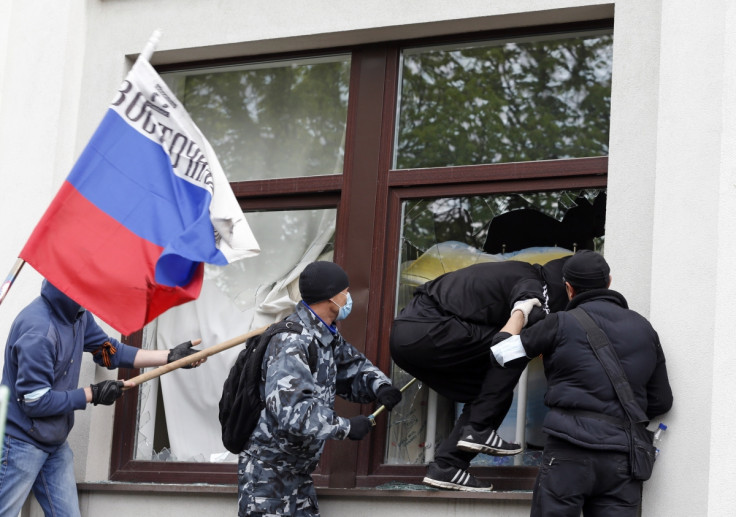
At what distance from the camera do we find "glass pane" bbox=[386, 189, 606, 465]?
719 centimetres

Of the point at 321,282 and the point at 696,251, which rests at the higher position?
the point at 696,251

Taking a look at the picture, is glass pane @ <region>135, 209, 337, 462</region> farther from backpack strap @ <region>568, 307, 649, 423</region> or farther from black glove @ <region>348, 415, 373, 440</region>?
backpack strap @ <region>568, 307, 649, 423</region>

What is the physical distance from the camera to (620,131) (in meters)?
6.74

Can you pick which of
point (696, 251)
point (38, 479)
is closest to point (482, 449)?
point (696, 251)

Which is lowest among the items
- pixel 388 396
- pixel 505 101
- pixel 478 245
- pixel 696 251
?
pixel 388 396

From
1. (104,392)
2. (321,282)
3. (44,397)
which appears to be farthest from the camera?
(104,392)

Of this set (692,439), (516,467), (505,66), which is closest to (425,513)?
(516,467)

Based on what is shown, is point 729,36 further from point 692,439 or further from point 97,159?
point 97,159

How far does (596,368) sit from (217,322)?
3.18 meters

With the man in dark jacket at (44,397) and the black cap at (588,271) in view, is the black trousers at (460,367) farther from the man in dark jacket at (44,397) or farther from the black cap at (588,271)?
the man in dark jacket at (44,397)

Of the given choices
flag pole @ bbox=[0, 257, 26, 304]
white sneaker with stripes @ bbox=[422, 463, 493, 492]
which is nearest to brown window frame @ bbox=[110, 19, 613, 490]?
white sneaker with stripes @ bbox=[422, 463, 493, 492]

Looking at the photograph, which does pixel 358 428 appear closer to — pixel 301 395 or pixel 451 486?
pixel 301 395

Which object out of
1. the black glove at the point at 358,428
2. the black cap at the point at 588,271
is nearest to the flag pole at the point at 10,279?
the black glove at the point at 358,428

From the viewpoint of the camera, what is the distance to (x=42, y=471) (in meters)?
7.20
